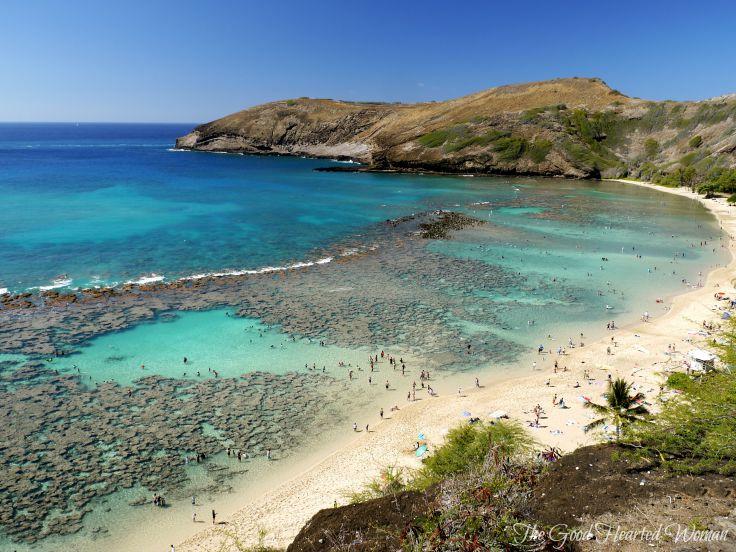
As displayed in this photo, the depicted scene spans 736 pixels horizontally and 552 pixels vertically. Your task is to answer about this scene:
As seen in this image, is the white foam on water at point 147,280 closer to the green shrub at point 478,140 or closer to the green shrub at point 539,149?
the green shrub at point 478,140

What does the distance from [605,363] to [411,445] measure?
1580 cm

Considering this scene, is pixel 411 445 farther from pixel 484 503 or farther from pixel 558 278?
pixel 558 278

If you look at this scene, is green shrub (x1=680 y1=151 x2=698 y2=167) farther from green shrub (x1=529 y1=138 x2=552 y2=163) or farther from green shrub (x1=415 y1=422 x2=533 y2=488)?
green shrub (x1=415 y1=422 x2=533 y2=488)

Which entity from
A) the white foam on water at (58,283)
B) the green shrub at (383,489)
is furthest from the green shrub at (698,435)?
the white foam on water at (58,283)

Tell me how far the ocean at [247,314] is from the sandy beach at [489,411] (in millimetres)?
1829

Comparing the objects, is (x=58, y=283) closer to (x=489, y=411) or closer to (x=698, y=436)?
(x=489, y=411)

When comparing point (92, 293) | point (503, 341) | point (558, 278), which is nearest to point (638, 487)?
point (503, 341)

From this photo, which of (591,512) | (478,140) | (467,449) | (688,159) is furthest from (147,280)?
(688,159)

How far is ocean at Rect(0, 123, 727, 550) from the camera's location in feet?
72.3

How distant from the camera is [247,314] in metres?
37.8

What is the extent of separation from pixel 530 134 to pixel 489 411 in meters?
122

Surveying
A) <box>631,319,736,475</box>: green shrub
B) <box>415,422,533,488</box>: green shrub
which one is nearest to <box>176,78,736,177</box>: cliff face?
<box>631,319,736,475</box>: green shrub

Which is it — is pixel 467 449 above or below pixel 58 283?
above

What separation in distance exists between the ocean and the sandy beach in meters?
1.83
